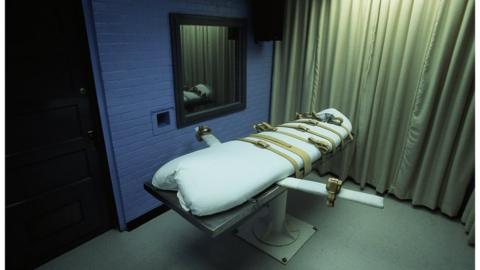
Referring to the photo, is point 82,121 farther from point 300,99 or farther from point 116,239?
point 300,99

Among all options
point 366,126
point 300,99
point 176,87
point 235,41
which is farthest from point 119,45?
point 366,126

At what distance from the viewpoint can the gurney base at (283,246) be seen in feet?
6.67

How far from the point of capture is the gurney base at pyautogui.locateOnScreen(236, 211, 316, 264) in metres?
2.03

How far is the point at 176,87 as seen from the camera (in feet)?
7.46

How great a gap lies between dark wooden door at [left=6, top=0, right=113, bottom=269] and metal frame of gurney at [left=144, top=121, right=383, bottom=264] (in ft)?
2.20

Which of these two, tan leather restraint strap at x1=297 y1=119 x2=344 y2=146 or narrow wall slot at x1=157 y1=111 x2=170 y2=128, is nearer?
tan leather restraint strap at x1=297 y1=119 x2=344 y2=146

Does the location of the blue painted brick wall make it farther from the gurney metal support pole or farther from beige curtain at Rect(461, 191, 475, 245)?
beige curtain at Rect(461, 191, 475, 245)

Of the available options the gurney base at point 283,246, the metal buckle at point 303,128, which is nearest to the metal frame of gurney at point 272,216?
the gurney base at point 283,246

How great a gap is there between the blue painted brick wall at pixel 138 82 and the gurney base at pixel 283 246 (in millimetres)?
859

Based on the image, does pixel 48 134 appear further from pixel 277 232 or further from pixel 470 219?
pixel 470 219

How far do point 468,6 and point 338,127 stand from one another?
1.19 metres

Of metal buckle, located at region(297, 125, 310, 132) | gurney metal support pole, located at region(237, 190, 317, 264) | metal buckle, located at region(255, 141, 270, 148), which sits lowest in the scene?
gurney metal support pole, located at region(237, 190, 317, 264)

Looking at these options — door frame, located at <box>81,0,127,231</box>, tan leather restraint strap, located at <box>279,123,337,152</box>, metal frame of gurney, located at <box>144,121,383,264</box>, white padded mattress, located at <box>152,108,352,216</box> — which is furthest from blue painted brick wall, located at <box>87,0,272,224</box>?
tan leather restraint strap, located at <box>279,123,337,152</box>

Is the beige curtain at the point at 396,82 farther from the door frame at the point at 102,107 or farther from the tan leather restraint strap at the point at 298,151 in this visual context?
the door frame at the point at 102,107
